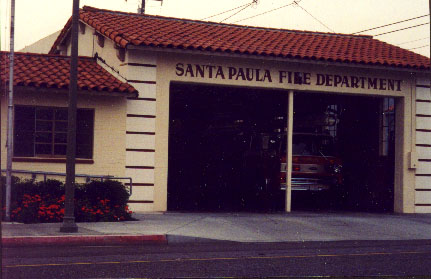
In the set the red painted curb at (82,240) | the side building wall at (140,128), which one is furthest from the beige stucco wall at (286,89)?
the red painted curb at (82,240)

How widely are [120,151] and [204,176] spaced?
11.0 metres

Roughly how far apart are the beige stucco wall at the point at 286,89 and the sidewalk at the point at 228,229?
147 centimetres

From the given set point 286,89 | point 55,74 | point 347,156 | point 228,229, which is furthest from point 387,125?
point 55,74

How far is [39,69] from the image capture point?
19016 mm

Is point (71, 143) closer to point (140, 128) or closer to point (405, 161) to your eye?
point (140, 128)

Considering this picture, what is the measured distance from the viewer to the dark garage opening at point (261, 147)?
23.0 meters

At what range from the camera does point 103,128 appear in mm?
18844

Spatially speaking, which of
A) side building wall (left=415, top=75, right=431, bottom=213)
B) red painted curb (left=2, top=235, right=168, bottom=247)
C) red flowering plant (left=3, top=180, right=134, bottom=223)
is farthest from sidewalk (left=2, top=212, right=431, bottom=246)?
side building wall (left=415, top=75, right=431, bottom=213)

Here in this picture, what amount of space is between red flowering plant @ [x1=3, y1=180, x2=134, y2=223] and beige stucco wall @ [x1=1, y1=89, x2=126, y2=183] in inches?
64.7

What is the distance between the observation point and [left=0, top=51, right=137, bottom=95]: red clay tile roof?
1790cm

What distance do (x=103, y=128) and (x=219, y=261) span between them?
9069 mm

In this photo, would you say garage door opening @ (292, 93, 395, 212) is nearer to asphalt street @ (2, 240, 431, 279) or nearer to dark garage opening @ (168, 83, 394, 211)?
dark garage opening @ (168, 83, 394, 211)

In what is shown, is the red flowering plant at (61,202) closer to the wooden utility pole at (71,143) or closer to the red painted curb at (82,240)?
the wooden utility pole at (71,143)

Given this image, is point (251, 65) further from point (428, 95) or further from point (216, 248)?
point (216, 248)
